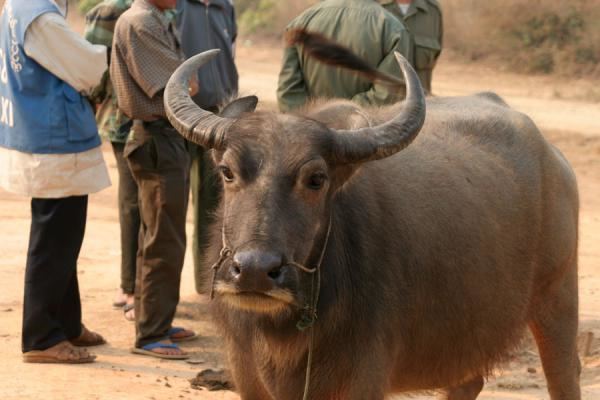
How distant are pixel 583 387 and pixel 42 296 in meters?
3.75

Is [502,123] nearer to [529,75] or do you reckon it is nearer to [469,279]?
[469,279]

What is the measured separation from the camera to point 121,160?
341 inches

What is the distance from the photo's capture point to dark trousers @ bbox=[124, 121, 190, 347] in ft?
24.9

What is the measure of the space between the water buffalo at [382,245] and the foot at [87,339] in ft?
9.50

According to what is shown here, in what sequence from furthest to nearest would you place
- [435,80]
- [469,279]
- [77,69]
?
[435,80] < [77,69] < [469,279]

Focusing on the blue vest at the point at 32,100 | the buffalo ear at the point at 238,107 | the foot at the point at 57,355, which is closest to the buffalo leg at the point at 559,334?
the buffalo ear at the point at 238,107

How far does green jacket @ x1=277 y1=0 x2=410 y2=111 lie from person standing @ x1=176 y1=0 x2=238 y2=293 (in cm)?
66

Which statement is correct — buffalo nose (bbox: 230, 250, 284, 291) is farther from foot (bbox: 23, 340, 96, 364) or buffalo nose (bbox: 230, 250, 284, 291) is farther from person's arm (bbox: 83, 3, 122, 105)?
person's arm (bbox: 83, 3, 122, 105)

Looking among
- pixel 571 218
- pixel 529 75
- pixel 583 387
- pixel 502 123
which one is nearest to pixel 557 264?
pixel 571 218

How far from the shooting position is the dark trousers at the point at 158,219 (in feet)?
24.9

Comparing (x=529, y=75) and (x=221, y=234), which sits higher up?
(x=221, y=234)

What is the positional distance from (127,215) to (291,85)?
1706 mm

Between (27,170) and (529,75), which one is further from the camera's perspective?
(529,75)

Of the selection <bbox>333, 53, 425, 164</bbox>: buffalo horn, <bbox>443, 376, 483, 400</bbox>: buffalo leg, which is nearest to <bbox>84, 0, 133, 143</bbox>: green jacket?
<bbox>443, 376, 483, 400</bbox>: buffalo leg
